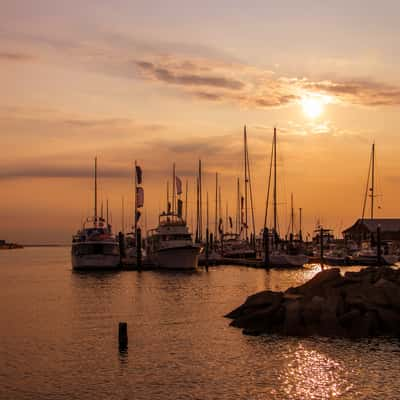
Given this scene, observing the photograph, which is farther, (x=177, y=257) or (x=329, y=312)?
(x=177, y=257)

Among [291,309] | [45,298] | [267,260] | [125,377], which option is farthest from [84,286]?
[125,377]

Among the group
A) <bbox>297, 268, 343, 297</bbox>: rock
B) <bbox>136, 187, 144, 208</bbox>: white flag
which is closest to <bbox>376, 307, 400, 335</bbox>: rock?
<bbox>297, 268, 343, 297</bbox>: rock

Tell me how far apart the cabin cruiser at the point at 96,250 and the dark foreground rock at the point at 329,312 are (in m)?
43.6

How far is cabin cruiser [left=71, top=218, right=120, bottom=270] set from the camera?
77125mm

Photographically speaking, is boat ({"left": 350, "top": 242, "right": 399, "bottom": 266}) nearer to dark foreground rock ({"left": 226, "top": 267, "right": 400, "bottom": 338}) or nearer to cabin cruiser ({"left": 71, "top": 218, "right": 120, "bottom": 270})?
cabin cruiser ({"left": 71, "top": 218, "right": 120, "bottom": 270})

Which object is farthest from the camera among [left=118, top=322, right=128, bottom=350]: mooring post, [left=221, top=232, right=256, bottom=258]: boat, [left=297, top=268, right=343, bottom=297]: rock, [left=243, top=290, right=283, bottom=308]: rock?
[left=221, top=232, right=256, bottom=258]: boat

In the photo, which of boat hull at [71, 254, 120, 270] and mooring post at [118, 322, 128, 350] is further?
boat hull at [71, 254, 120, 270]

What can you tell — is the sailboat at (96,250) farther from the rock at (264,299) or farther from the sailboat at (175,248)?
the rock at (264,299)

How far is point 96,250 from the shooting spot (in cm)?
7856

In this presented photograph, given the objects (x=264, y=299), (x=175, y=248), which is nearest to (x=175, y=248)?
(x=175, y=248)

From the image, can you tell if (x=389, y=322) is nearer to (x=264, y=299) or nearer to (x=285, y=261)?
(x=264, y=299)

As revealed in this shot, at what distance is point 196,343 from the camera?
97.0 ft

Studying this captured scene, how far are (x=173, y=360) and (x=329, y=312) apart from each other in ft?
26.5

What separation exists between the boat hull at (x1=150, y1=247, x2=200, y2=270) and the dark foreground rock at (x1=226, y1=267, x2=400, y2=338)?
40.8 meters
